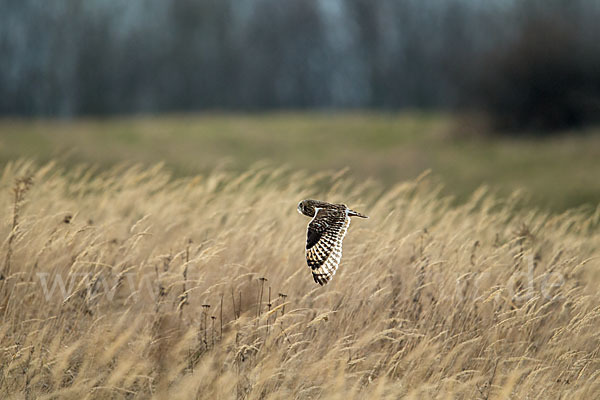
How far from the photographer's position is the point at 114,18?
35531 millimetres

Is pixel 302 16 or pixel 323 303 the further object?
pixel 302 16

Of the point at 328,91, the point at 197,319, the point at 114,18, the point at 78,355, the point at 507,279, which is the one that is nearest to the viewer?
the point at 78,355

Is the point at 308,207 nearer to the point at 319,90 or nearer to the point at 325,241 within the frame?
the point at 325,241

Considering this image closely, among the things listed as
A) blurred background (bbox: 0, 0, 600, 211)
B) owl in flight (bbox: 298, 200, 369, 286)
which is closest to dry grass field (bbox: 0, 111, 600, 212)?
blurred background (bbox: 0, 0, 600, 211)

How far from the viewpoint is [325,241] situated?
143 inches

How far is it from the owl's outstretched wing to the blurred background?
4467 millimetres

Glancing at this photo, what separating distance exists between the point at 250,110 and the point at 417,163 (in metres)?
22.0

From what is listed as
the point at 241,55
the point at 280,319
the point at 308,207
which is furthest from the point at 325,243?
the point at 241,55

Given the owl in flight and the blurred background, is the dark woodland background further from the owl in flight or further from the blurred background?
the owl in flight

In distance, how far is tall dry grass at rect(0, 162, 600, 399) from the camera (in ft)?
12.8

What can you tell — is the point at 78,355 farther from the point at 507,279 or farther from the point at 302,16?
the point at 302,16

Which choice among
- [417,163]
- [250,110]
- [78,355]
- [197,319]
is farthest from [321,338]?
[250,110]

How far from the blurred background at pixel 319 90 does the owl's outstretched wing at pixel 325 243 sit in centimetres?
447

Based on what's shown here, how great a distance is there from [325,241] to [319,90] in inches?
1488
